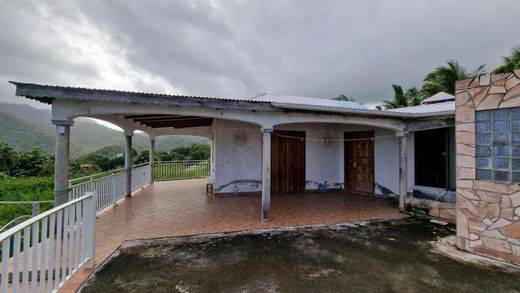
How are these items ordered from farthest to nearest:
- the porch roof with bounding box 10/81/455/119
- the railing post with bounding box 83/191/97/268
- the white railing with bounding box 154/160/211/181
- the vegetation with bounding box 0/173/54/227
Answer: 1. the white railing with bounding box 154/160/211/181
2. the vegetation with bounding box 0/173/54/227
3. the porch roof with bounding box 10/81/455/119
4. the railing post with bounding box 83/191/97/268

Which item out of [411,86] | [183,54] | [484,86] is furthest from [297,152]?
[411,86]

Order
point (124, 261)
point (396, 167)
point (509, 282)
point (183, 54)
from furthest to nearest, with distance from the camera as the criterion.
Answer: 1. point (183, 54)
2. point (396, 167)
3. point (124, 261)
4. point (509, 282)

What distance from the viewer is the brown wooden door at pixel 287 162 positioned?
27.9 ft

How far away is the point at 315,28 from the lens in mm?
10250

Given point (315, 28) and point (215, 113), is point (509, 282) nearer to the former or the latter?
point (215, 113)

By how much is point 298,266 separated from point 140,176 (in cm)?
792

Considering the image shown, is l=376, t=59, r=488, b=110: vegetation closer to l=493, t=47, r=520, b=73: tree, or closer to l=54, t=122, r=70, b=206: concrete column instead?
l=493, t=47, r=520, b=73: tree

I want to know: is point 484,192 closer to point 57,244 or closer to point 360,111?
point 360,111

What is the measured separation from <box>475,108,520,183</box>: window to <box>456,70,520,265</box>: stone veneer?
0.24 feet

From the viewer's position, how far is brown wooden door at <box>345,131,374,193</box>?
8.26 meters

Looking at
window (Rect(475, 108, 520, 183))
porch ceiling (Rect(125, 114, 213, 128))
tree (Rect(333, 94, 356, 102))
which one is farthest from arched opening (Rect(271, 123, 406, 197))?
tree (Rect(333, 94, 356, 102))

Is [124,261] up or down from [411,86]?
down

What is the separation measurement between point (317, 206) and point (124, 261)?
498 centimetres

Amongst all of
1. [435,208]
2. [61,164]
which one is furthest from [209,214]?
[435,208]
